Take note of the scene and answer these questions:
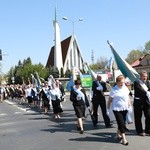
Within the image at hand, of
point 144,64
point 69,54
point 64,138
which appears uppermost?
point 69,54

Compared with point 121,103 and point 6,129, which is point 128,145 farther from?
point 6,129

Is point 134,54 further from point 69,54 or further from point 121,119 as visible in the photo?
point 121,119

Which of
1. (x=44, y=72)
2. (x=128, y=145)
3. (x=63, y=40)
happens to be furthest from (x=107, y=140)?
(x=63, y=40)

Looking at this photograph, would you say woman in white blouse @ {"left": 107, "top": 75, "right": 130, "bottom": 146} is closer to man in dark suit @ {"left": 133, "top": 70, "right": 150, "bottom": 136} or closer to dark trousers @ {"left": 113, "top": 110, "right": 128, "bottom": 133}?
dark trousers @ {"left": 113, "top": 110, "right": 128, "bottom": 133}

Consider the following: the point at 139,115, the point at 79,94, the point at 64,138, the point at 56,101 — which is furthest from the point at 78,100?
the point at 56,101

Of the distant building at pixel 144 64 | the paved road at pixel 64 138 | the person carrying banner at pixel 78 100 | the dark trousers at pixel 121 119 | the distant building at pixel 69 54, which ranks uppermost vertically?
the distant building at pixel 69 54

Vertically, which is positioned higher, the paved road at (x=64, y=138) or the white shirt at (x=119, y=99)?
the white shirt at (x=119, y=99)

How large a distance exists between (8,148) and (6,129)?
403 centimetres

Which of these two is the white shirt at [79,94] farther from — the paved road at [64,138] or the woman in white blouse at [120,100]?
the woman in white blouse at [120,100]

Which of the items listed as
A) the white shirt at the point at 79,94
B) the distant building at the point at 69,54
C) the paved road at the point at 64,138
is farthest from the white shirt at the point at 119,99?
the distant building at the point at 69,54

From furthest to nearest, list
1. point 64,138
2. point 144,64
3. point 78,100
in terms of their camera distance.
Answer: point 144,64 < point 78,100 < point 64,138

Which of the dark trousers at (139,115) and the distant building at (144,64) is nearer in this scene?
the dark trousers at (139,115)

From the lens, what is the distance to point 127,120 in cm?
1076

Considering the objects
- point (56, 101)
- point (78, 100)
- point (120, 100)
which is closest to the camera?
point (120, 100)
